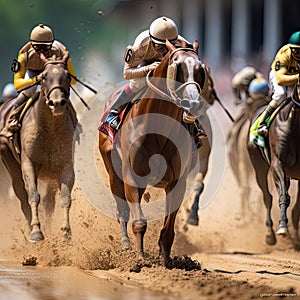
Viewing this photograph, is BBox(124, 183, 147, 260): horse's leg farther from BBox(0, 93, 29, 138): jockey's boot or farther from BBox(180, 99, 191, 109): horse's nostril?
BBox(0, 93, 29, 138): jockey's boot

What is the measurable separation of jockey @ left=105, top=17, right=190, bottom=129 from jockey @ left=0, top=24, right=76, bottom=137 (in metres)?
1.54

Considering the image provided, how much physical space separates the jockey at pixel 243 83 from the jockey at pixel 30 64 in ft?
19.4

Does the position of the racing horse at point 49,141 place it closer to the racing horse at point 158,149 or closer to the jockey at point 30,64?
the jockey at point 30,64

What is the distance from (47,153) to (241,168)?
6777mm

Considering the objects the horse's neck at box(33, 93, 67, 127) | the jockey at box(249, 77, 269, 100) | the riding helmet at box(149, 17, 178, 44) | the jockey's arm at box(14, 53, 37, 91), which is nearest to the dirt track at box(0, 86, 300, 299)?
the horse's neck at box(33, 93, 67, 127)

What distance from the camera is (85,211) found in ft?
37.0

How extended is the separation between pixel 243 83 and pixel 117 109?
25.5 feet

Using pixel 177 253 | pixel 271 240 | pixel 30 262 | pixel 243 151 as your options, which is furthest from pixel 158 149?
pixel 243 151

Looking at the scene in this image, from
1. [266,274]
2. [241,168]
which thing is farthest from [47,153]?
[241,168]

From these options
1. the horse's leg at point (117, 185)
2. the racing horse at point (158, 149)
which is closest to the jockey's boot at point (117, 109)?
the racing horse at point (158, 149)

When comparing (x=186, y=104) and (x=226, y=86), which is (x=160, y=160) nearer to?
(x=186, y=104)

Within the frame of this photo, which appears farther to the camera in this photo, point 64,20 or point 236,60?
point 236,60

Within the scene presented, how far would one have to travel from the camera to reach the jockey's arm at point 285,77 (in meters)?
11.2

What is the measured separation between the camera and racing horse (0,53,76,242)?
396 inches
